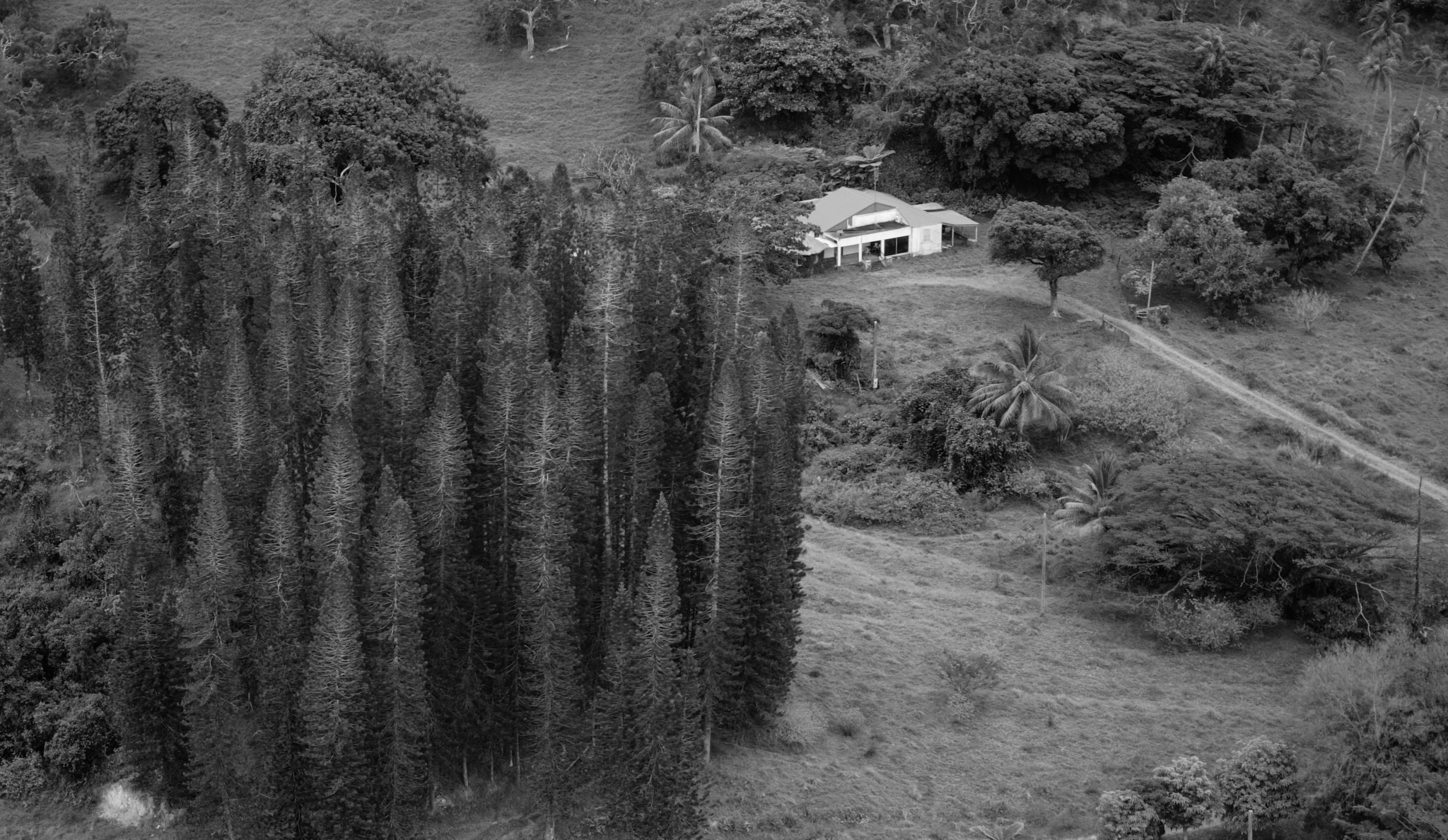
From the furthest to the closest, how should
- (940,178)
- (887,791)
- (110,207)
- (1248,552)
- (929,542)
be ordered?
1. (940,178)
2. (110,207)
3. (929,542)
4. (1248,552)
5. (887,791)

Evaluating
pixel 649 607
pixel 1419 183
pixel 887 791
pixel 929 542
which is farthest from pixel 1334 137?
pixel 649 607

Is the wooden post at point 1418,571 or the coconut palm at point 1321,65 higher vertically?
the coconut palm at point 1321,65

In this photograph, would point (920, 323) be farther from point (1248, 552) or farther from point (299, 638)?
point (299, 638)

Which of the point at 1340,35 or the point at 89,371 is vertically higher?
the point at 1340,35

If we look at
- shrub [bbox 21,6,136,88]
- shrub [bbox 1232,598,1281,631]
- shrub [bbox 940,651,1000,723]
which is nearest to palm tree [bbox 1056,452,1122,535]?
shrub [bbox 1232,598,1281,631]

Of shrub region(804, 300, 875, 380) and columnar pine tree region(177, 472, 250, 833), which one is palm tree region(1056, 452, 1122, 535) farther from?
columnar pine tree region(177, 472, 250, 833)

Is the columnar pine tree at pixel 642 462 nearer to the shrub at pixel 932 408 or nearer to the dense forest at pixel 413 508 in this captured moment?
the dense forest at pixel 413 508

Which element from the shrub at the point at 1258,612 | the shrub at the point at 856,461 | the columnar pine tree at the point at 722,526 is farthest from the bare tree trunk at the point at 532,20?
the shrub at the point at 1258,612
